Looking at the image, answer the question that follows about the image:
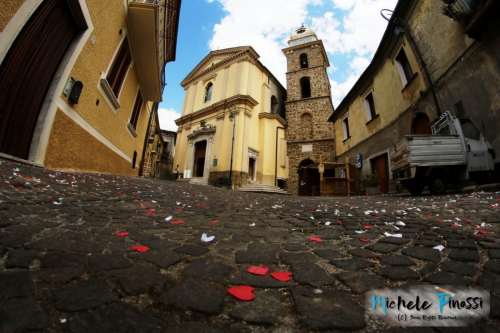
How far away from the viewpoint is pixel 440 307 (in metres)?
0.99

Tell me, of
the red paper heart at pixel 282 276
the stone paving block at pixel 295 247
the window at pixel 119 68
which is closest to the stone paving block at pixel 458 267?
the stone paving block at pixel 295 247

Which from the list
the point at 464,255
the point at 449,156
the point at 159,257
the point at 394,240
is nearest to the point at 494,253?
the point at 464,255

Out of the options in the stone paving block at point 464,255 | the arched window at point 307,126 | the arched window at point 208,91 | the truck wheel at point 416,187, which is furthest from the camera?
the arched window at point 208,91

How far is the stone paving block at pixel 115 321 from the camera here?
719 mm

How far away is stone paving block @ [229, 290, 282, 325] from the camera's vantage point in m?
0.84

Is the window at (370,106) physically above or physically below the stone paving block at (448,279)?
above

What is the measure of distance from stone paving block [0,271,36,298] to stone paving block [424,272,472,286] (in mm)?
1955

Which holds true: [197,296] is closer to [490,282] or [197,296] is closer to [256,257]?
[256,257]

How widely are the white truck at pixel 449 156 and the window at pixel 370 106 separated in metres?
5.93

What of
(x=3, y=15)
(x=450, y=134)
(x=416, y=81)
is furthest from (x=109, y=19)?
(x=416, y=81)

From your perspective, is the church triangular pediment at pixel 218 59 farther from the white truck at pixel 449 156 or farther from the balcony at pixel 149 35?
the white truck at pixel 449 156

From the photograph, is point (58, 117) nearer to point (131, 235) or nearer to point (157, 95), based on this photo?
point (131, 235)

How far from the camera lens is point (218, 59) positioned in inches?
834

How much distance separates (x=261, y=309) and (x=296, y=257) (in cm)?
68
